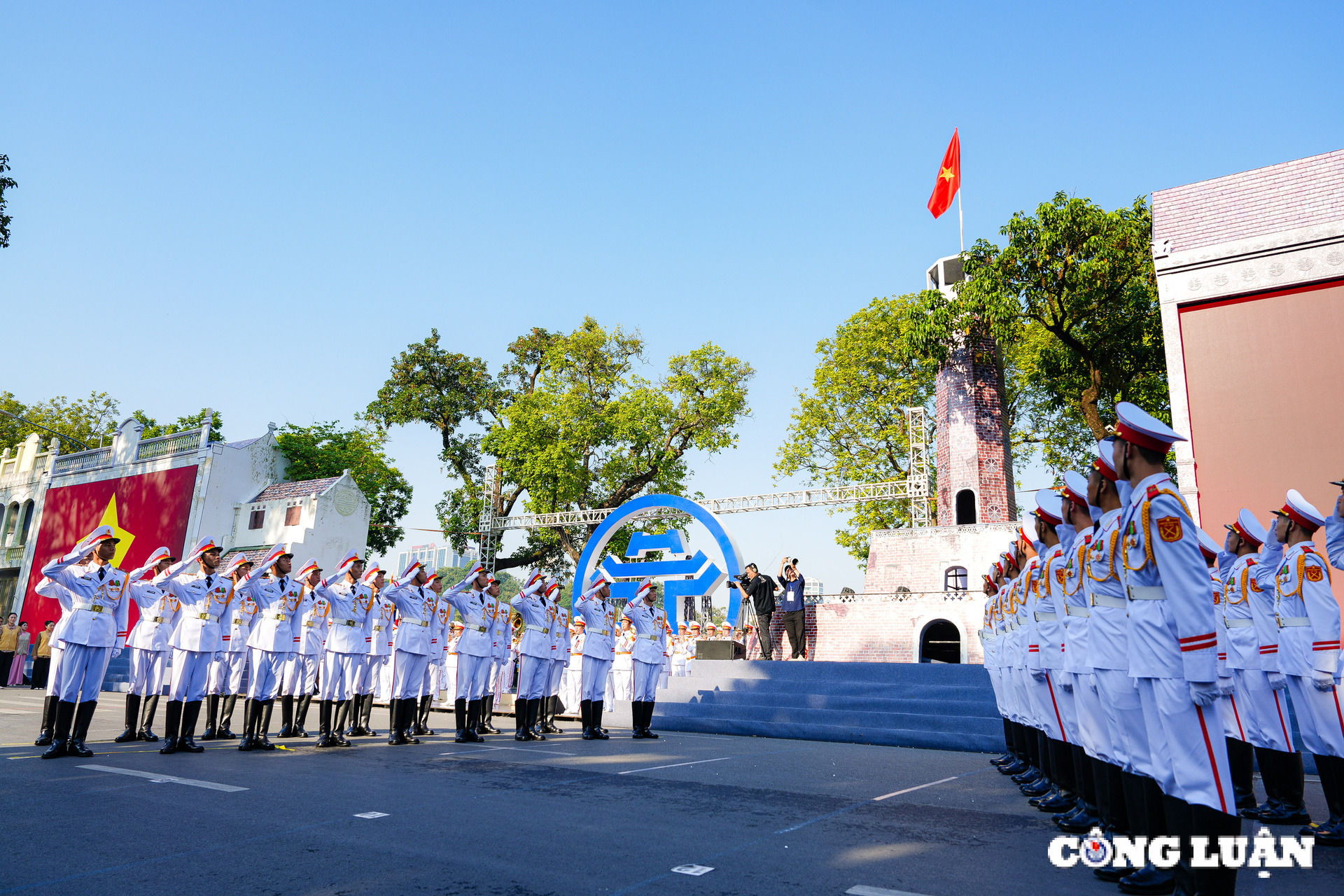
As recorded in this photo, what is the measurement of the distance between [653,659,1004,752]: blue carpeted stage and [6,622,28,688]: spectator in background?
16.8 m

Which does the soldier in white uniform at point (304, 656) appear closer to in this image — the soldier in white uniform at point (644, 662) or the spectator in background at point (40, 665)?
the soldier in white uniform at point (644, 662)

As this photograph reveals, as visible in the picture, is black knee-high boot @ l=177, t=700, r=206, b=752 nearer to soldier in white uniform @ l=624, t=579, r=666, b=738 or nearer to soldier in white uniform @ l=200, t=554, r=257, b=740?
soldier in white uniform @ l=200, t=554, r=257, b=740

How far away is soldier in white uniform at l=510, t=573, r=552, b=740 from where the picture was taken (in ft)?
31.7

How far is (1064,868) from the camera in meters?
3.93

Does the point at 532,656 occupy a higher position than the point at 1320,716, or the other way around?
the point at 532,656

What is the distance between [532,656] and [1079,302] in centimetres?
1525

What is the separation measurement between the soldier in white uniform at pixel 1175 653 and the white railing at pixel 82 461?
31.7 meters

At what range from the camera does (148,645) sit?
29.3 ft

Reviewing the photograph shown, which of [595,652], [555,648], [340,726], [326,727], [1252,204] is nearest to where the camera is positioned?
[326,727]

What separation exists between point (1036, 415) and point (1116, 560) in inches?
1037

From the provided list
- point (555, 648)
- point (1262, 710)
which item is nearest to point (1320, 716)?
point (1262, 710)

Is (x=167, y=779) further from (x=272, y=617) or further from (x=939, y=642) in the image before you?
(x=939, y=642)

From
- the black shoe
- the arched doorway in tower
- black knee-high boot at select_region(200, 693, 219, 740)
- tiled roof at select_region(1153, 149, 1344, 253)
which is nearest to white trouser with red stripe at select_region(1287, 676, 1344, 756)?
the black shoe

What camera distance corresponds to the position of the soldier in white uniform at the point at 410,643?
358 inches
